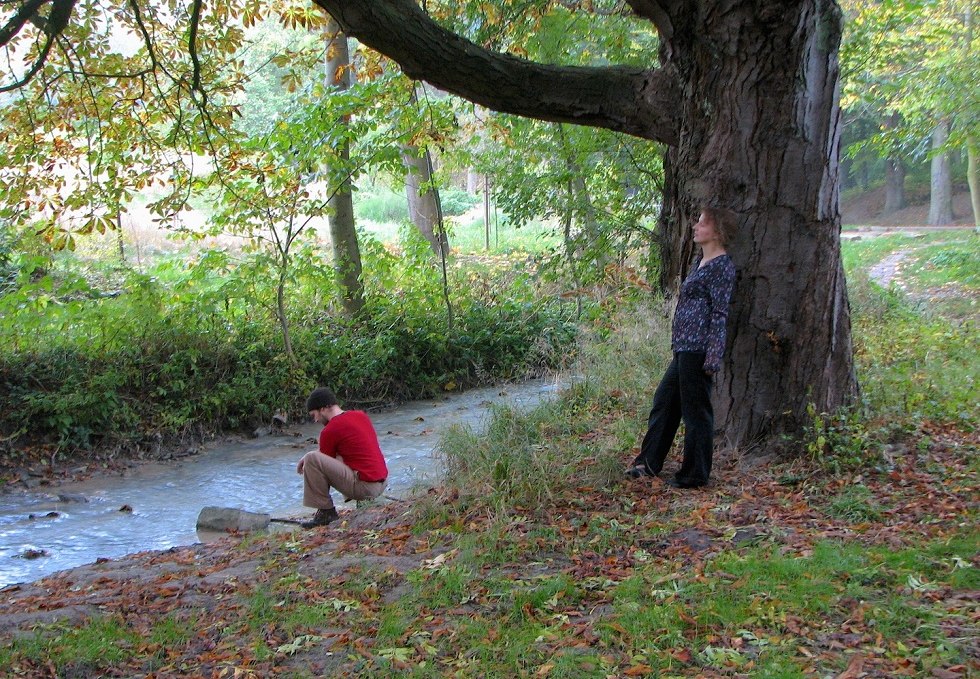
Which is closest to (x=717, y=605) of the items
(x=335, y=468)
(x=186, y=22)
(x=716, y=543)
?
(x=716, y=543)

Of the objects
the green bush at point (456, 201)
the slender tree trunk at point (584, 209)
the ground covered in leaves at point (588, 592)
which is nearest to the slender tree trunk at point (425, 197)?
the slender tree trunk at point (584, 209)

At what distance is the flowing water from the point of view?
7859mm

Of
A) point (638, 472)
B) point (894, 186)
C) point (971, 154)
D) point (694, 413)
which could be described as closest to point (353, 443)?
point (638, 472)

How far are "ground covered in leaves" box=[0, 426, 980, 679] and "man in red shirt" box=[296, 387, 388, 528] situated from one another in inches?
44.6

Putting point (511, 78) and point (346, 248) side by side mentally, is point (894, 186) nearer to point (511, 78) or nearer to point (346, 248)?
point (346, 248)

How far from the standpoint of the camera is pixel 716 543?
524cm

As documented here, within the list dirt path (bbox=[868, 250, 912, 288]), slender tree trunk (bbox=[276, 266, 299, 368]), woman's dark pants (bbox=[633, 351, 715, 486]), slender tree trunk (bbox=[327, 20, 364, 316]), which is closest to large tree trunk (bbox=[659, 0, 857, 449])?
woman's dark pants (bbox=[633, 351, 715, 486])

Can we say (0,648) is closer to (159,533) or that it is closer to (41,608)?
(41,608)

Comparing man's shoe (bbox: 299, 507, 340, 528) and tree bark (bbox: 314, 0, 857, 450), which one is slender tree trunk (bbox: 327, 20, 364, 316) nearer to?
man's shoe (bbox: 299, 507, 340, 528)

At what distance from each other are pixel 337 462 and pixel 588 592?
11.8ft

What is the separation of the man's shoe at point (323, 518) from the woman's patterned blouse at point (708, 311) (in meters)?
3.43

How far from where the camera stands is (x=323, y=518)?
24.8 ft

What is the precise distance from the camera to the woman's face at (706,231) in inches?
243

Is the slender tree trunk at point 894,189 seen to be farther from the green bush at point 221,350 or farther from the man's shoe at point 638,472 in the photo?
the man's shoe at point 638,472
